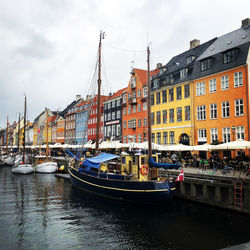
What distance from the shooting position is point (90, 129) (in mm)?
69000

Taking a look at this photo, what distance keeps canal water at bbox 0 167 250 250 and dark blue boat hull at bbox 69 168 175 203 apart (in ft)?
2.17

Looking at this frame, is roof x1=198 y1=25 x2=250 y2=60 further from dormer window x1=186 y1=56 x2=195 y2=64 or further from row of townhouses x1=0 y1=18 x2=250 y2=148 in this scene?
dormer window x1=186 y1=56 x2=195 y2=64

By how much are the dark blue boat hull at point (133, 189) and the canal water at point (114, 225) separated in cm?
66

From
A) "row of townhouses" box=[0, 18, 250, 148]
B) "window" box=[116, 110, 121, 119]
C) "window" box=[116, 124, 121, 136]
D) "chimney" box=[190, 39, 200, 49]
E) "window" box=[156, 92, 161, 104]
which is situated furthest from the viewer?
"window" box=[116, 110, 121, 119]

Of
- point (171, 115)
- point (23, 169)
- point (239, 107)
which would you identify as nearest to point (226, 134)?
point (239, 107)

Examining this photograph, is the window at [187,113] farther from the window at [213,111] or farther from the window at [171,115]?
the window at [213,111]

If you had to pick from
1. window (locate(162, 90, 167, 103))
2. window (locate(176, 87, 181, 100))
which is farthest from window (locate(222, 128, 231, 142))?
window (locate(162, 90, 167, 103))

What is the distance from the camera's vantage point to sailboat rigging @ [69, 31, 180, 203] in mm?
17719

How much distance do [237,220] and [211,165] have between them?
1090 centimetres

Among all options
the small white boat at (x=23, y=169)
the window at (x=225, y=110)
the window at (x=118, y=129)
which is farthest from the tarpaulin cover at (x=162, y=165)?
the window at (x=118, y=129)

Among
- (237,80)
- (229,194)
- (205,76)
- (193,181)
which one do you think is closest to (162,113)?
(205,76)

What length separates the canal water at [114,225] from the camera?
476 inches

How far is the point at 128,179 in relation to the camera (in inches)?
765

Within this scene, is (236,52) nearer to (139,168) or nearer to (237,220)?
(139,168)
